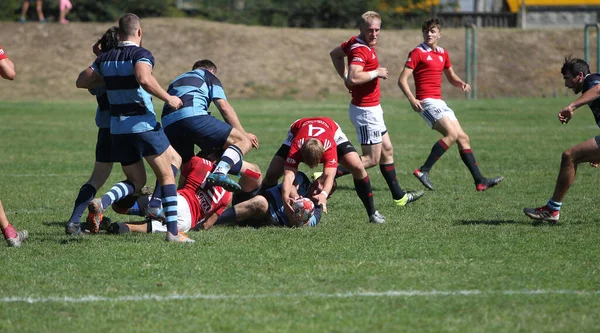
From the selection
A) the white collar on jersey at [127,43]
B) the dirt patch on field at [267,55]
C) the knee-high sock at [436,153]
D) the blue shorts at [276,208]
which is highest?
the white collar on jersey at [127,43]

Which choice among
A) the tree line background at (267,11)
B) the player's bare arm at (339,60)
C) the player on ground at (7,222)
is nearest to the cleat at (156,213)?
the player on ground at (7,222)

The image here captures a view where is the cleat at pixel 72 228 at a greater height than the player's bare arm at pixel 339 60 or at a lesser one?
lesser

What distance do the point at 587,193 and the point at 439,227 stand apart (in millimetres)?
3418

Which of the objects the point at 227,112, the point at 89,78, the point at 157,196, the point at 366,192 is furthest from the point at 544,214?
the point at 89,78

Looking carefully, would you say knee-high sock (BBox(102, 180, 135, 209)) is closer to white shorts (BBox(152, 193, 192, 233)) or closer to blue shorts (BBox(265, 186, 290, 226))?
white shorts (BBox(152, 193, 192, 233))

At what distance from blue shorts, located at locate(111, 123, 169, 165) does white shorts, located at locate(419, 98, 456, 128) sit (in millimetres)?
5263

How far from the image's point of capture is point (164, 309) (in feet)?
19.2

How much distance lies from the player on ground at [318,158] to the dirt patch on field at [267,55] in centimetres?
2672

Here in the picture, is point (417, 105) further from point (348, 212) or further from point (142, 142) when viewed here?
point (142, 142)

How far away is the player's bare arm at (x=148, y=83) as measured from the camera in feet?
24.8

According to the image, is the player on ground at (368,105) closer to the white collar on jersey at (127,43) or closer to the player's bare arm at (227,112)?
the player's bare arm at (227,112)

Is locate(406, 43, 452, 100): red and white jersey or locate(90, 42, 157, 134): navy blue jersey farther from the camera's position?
locate(406, 43, 452, 100): red and white jersey

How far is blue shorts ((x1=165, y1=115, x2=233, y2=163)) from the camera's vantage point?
924 cm

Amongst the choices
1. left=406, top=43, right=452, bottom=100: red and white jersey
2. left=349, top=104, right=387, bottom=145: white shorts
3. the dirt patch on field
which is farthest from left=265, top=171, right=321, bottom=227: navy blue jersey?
the dirt patch on field
